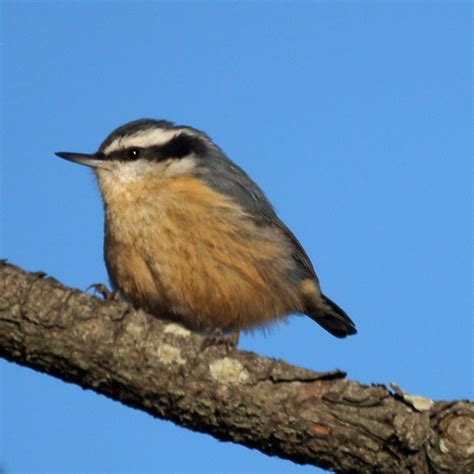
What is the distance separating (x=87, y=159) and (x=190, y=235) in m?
1.04

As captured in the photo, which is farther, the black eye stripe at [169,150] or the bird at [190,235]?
the black eye stripe at [169,150]

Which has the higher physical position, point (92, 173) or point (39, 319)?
point (92, 173)

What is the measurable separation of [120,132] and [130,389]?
2.47 m

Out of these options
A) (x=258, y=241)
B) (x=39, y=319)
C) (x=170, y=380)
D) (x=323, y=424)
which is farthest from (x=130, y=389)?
(x=258, y=241)

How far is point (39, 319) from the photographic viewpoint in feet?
12.3

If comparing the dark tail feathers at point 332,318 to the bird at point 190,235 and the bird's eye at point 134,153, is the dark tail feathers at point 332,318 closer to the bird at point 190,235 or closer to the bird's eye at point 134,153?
the bird at point 190,235

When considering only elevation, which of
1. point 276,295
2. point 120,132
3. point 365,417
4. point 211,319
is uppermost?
point 120,132

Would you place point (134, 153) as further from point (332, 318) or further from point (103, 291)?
point (332, 318)

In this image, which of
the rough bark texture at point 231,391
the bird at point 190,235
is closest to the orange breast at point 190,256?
the bird at point 190,235

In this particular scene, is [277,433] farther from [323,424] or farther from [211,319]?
[211,319]

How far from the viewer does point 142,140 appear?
5.77m

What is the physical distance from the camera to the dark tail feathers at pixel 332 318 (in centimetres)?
652

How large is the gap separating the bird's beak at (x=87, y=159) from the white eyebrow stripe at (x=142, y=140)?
0.20ft

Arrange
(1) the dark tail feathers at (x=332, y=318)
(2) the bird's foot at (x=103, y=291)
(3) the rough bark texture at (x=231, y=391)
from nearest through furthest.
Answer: (3) the rough bark texture at (x=231, y=391) → (2) the bird's foot at (x=103, y=291) → (1) the dark tail feathers at (x=332, y=318)
